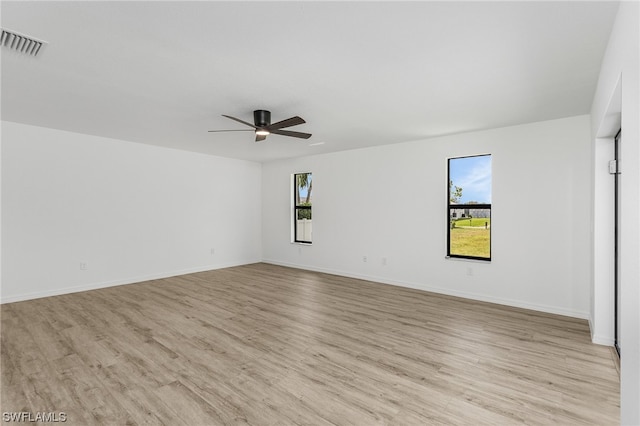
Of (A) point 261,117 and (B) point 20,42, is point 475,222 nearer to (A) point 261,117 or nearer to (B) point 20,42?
(A) point 261,117

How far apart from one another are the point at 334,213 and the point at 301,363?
4.10 m

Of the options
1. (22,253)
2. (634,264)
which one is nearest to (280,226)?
(22,253)

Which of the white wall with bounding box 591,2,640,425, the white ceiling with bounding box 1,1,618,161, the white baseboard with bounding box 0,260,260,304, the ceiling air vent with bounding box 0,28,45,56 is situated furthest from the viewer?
the white baseboard with bounding box 0,260,260,304

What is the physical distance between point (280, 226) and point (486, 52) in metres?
5.87

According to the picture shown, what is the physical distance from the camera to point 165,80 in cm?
290

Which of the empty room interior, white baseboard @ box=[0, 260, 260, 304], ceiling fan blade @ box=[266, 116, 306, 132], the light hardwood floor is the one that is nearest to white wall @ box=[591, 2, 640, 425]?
the empty room interior

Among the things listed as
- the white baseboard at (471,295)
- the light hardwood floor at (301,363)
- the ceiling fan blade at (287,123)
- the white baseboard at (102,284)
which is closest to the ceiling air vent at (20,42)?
the ceiling fan blade at (287,123)

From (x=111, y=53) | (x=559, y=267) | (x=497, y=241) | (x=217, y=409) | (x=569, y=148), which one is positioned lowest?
(x=217, y=409)

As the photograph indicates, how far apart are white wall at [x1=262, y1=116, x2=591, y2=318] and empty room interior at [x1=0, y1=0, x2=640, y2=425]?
34mm

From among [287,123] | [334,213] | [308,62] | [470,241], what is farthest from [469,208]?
[308,62]

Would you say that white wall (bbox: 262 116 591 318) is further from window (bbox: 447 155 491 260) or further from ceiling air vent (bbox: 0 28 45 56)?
ceiling air vent (bbox: 0 28 45 56)

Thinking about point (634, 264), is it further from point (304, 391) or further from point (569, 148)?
point (569, 148)

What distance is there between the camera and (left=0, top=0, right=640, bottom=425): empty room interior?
2.01 metres

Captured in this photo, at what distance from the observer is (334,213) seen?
6.57 m
